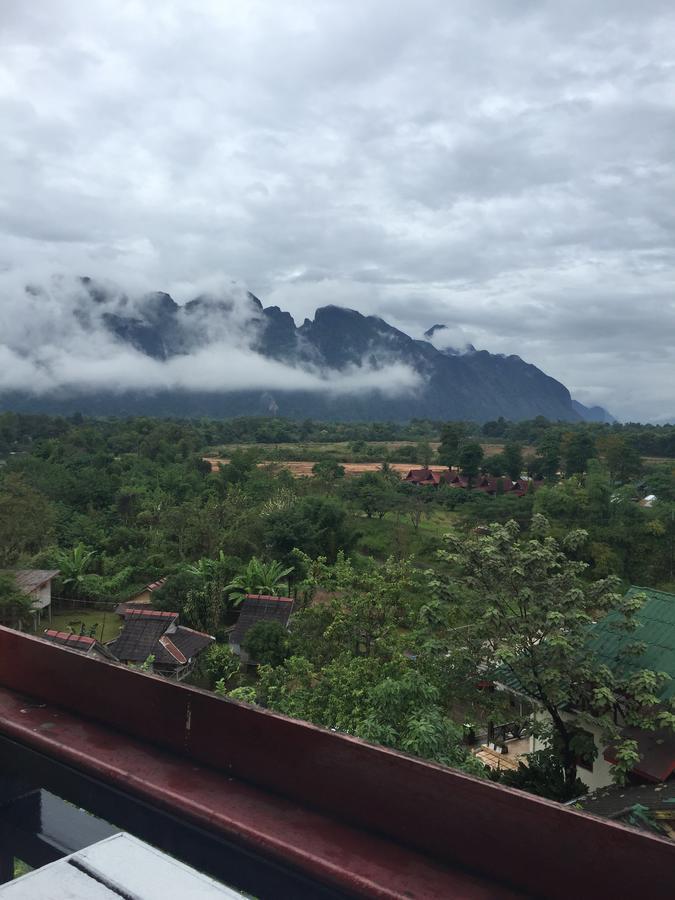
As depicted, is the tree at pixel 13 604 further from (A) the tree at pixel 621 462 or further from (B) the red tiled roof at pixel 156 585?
(A) the tree at pixel 621 462

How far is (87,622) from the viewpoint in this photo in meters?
16.2

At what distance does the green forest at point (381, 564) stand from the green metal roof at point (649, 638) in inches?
10.5

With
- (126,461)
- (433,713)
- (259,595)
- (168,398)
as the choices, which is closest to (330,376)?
(168,398)

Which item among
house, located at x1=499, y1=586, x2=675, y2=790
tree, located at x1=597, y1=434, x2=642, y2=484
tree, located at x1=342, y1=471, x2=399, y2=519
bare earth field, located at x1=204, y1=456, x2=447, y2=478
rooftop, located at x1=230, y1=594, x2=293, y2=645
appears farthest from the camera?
bare earth field, located at x1=204, y1=456, x2=447, y2=478

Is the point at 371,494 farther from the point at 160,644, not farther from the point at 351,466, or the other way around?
the point at 351,466

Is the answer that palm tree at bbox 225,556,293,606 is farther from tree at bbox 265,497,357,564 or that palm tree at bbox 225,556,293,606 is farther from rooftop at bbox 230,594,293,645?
tree at bbox 265,497,357,564

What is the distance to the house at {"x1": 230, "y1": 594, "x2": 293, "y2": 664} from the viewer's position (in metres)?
13.8

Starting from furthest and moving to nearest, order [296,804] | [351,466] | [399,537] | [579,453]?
[351,466]
[579,453]
[399,537]
[296,804]

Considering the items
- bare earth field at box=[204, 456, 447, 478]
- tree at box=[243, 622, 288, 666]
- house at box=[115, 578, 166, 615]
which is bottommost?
house at box=[115, 578, 166, 615]

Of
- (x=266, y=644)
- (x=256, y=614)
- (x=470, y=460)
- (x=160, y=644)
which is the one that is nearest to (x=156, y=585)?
(x=256, y=614)

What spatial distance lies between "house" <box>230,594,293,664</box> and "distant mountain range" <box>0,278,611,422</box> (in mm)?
94136

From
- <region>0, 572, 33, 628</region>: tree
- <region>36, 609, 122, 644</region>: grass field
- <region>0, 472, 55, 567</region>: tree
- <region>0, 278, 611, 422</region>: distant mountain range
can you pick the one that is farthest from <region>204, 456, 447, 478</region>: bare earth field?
<region>0, 278, 611, 422</region>: distant mountain range

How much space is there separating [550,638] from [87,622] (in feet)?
41.4

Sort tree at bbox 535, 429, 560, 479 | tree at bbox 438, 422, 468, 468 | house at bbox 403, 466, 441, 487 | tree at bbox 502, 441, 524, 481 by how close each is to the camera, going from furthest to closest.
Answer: tree at bbox 438, 422, 468, 468 < tree at bbox 535, 429, 560, 479 < tree at bbox 502, 441, 524, 481 < house at bbox 403, 466, 441, 487
